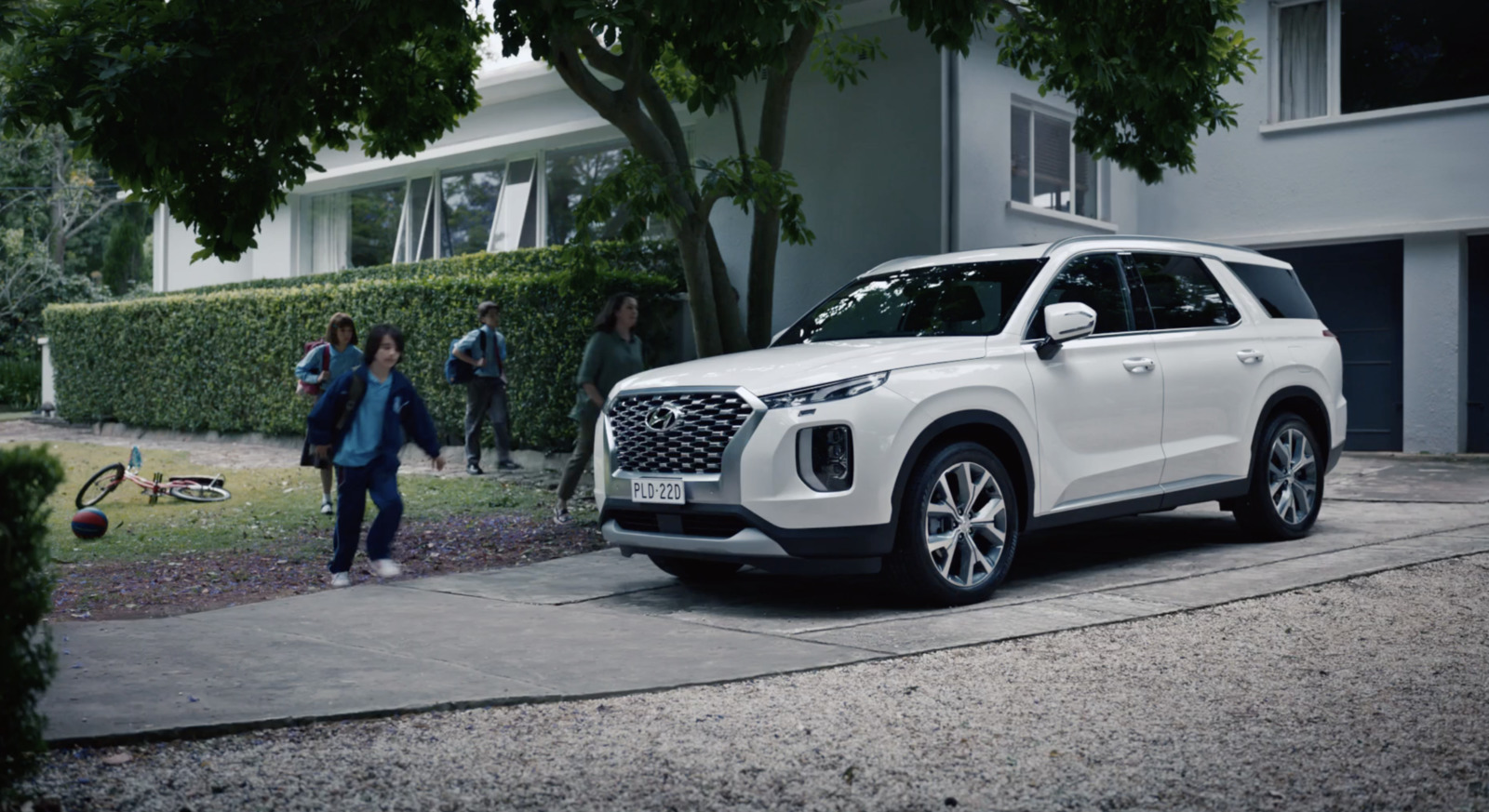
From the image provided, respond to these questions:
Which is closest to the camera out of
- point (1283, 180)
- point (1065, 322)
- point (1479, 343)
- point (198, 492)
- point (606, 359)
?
point (1065, 322)

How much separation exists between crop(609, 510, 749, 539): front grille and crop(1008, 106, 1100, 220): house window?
9331mm

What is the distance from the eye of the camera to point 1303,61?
16438 mm

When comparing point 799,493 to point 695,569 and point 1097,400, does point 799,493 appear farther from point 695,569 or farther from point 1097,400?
point 1097,400

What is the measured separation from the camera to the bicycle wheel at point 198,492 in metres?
13.3

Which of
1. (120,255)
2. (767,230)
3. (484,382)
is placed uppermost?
(120,255)

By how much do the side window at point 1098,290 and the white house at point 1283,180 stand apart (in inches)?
A: 242

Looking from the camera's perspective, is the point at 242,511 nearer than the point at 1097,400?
No

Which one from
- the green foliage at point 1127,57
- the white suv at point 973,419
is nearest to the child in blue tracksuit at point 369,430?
the white suv at point 973,419

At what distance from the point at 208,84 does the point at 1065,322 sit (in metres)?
5.79

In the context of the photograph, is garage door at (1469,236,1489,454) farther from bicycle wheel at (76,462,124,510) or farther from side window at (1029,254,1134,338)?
bicycle wheel at (76,462,124,510)

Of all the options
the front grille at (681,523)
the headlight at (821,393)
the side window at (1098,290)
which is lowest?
the front grille at (681,523)

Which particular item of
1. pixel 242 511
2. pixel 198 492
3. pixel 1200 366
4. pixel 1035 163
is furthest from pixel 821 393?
pixel 1035 163

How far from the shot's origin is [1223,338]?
8.45 m

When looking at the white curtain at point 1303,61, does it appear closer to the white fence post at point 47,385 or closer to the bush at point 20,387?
the white fence post at point 47,385
